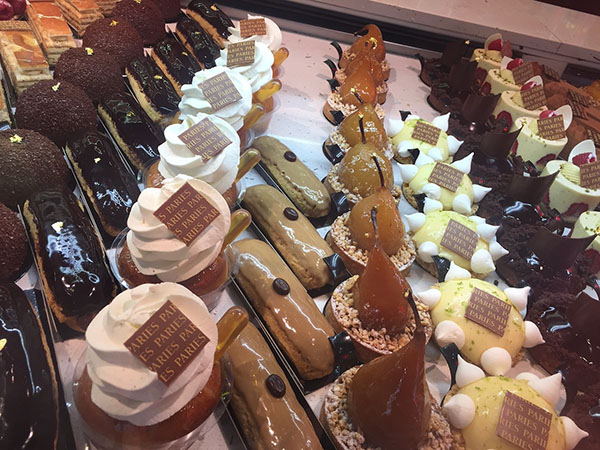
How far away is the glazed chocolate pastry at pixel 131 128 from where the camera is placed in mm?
2412

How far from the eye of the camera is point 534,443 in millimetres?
1758

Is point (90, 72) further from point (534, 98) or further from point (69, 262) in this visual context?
point (534, 98)

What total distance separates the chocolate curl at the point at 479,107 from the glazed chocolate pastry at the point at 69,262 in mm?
2431

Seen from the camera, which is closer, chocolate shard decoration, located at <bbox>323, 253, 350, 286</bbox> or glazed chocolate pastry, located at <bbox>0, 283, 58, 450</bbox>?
glazed chocolate pastry, located at <bbox>0, 283, 58, 450</bbox>

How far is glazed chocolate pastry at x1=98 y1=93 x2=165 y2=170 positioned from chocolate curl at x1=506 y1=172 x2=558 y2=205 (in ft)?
6.06

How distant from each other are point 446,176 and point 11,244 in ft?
6.61

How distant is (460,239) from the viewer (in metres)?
2.47

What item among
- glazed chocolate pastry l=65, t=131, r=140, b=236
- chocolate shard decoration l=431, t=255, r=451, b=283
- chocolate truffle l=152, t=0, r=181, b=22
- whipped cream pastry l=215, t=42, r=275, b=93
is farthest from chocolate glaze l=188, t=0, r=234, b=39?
chocolate shard decoration l=431, t=255, r=451, b=283

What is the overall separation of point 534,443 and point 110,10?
331cm

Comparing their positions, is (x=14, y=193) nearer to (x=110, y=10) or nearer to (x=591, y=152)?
(x=110, y=10)

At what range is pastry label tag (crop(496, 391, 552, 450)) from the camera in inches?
68.9

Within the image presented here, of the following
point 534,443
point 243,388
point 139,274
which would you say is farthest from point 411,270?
point 139,274

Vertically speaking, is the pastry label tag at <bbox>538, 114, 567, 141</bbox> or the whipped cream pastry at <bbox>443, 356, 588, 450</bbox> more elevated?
the pastry label tag at <bbox>538, 114, 567, 141</bbox>

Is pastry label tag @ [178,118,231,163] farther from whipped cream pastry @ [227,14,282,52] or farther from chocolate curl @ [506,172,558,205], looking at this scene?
chocolate curl @ [506,172,558,205]
